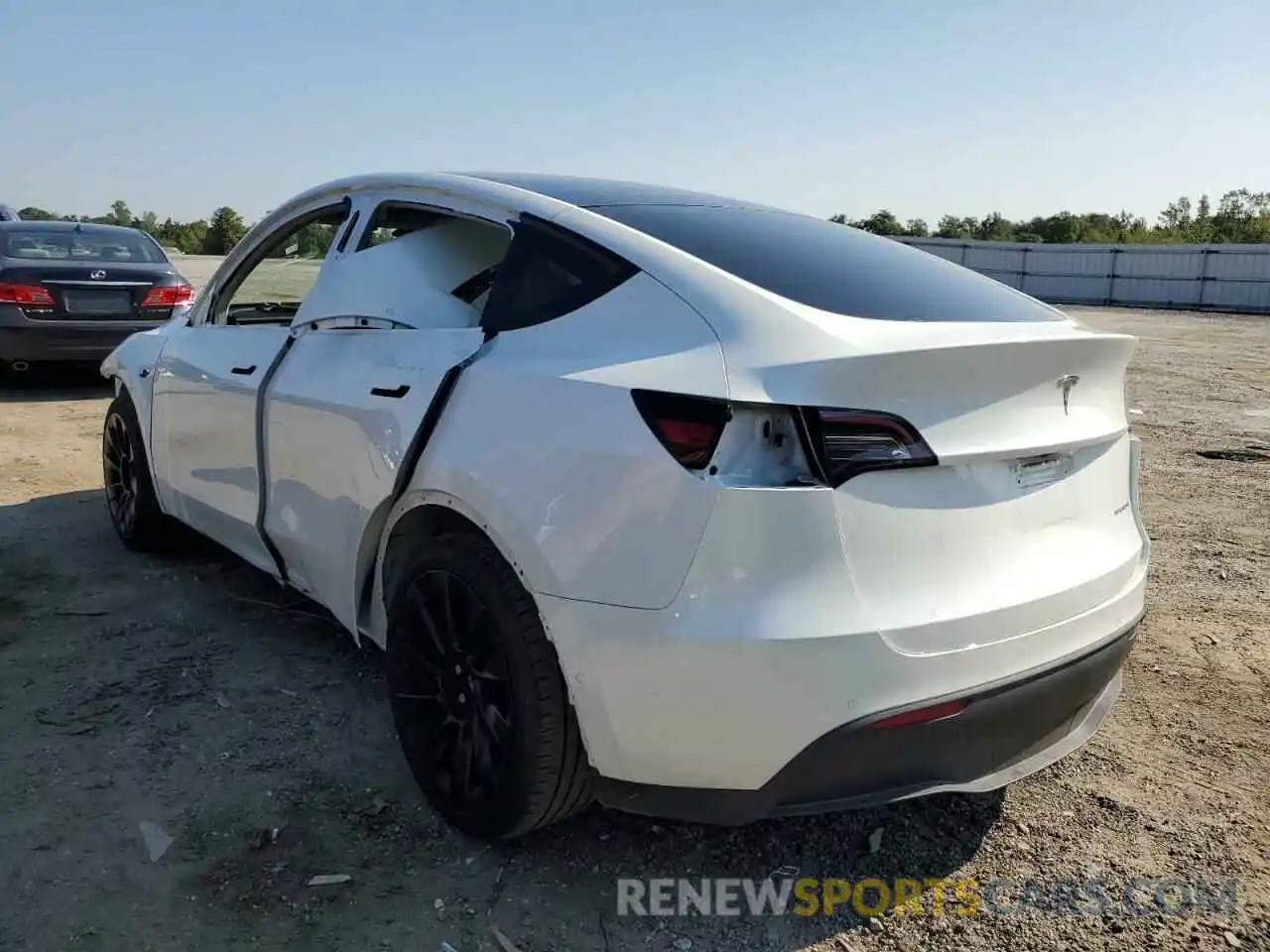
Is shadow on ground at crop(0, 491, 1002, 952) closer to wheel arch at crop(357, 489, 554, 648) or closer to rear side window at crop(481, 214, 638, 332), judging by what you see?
wheel arch at crop(357, 489, 554, 648)

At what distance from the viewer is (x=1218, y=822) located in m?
2.68

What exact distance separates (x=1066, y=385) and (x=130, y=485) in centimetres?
410

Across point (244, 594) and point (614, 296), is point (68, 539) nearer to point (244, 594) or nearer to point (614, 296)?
point (244, 594)

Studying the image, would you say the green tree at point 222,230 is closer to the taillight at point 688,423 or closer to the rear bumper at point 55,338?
the rear bumper at point 55,338

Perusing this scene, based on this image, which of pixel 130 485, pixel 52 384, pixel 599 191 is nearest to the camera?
pixel 599 191

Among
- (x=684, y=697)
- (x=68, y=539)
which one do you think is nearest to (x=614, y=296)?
(x=684, y=697)

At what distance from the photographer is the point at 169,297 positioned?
922 centimetres

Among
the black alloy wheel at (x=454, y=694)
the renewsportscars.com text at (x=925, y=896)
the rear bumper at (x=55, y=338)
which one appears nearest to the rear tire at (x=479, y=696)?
the black alloy wheel at (x=454, y=694)

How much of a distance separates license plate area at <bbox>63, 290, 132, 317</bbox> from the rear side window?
24.7 feet

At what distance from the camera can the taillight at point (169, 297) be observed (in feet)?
29.7

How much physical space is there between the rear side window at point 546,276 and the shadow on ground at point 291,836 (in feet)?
4.29

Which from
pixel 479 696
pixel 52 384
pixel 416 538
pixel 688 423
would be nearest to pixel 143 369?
pixel 416 538

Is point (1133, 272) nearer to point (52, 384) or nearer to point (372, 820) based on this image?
point (52, 384)

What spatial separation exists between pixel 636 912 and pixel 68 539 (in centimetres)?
389
